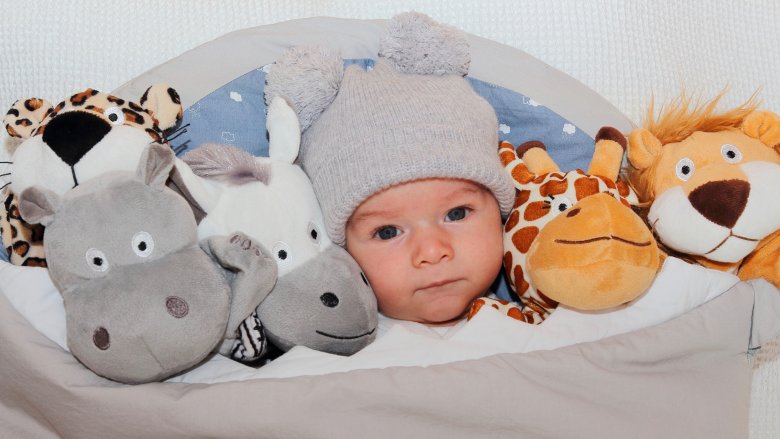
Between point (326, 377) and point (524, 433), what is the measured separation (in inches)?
8.6

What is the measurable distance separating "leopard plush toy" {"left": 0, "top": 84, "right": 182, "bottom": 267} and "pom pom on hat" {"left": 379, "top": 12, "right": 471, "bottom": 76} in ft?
1.11

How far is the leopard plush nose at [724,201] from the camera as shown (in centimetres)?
91

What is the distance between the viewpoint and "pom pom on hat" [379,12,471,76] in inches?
41.9

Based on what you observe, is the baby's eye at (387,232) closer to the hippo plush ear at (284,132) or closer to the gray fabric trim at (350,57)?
the hippo plush ear at (284,132)

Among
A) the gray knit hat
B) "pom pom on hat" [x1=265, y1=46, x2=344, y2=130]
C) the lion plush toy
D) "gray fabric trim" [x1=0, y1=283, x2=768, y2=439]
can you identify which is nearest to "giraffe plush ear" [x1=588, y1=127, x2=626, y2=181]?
the lion plush toy

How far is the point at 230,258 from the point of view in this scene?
2.71ft

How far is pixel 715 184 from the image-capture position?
36.4 inches

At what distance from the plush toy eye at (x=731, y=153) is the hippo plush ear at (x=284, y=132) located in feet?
1.74

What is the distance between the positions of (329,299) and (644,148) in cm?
46

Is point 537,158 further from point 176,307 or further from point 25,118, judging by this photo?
point 25,118

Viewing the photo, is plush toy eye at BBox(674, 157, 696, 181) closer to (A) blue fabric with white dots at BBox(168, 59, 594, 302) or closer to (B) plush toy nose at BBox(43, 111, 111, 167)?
(A) blue fabric with white dots at BBox(168, 59, 594, 302)

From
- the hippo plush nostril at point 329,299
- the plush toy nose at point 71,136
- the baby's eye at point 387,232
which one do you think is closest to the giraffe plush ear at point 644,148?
the baby's eye at point 387,232

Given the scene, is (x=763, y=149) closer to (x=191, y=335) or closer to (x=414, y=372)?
(x=414, y=372)

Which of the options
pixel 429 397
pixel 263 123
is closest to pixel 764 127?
pixel 429 397
